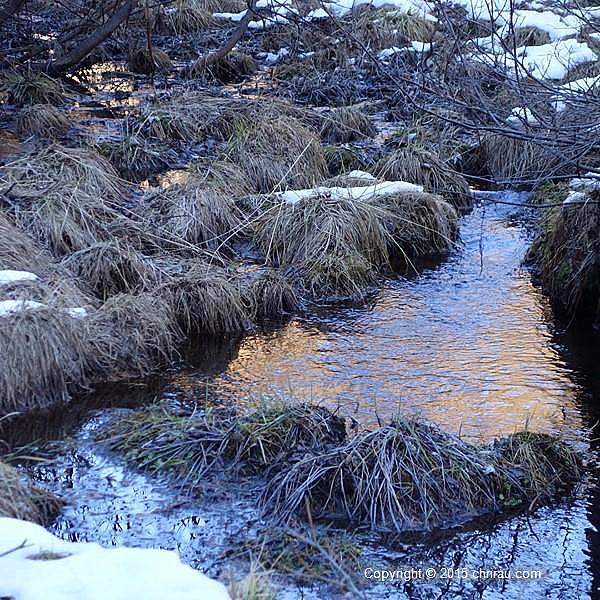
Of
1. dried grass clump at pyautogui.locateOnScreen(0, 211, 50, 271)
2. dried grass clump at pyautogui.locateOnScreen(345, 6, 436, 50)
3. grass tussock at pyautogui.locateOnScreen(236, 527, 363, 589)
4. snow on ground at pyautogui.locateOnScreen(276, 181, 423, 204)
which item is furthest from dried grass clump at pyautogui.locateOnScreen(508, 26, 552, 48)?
grass tussock at pyautogui.locateOnScreen(236, 527, 363, 589)

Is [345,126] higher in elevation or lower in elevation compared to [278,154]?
higher

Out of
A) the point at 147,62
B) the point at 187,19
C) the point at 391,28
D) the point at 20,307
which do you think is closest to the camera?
the point at 20,307

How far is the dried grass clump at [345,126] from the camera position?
12.3m

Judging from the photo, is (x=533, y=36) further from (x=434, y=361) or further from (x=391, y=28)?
(x=434, y=361)

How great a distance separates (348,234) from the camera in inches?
344

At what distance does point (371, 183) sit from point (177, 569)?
21.7 feet

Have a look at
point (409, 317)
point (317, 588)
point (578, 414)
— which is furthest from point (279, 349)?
point (317, 588)

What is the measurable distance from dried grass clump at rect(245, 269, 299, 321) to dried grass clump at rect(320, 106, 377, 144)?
4.60 metres

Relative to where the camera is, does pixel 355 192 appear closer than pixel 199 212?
No

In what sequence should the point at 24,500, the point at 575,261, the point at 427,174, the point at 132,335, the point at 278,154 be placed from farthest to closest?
the point at 278,154
the point at 427,174
the point at 575,261
the point at 132,335
the point at 24,500

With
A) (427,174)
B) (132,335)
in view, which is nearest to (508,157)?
(427,174)

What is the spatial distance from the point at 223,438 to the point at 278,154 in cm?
567

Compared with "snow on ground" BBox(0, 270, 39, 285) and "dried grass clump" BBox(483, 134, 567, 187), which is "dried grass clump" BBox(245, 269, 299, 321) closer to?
"snow on ground" BBox(0, 270, 39, 285)

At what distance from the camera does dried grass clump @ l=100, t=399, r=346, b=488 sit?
541cm
